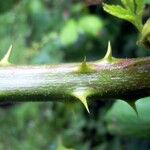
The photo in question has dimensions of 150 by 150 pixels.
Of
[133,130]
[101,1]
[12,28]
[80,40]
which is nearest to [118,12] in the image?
[101,1]

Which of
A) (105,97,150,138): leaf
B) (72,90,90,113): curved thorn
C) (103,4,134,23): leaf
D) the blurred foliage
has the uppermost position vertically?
(103,4,134,23): leaf

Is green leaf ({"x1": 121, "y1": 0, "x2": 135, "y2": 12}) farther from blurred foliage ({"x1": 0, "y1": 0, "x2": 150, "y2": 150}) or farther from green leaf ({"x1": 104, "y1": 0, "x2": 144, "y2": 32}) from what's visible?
blurred foliage ({"x1": 0, "y1": 0, "x2": 150, "y2": 150})

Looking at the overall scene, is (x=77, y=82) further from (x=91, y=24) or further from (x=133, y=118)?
(x=91, y=24)

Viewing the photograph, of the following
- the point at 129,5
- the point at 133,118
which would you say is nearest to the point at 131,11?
the point at 129,5

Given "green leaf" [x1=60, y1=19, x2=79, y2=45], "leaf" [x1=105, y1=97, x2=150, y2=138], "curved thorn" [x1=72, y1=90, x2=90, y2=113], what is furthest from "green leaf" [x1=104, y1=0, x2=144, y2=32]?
"green leaf" [x1=60, y1=19, x2=79, y2=45]

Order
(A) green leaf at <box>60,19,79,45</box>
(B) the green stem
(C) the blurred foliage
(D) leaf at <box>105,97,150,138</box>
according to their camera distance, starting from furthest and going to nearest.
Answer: (A) green leaf at <box>60,19,79,45</box>
(C) the blurred foliage
(D) leaf at <box>105,97,150,138</box>
(B) the green stem

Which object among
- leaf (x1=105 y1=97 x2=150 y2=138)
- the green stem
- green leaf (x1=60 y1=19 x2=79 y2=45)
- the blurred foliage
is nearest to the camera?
the green stem

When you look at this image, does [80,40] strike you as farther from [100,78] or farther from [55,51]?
[100,78]

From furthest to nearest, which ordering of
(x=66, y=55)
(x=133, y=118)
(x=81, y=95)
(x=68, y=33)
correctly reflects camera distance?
(x=66, y=55)
(x=68, y=33)
(x=133, y=118)
(x=81, y=95)

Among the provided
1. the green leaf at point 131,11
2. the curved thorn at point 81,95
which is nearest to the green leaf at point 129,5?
the green leaf at point 131,11

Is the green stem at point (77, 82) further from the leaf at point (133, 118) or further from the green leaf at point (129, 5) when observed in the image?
the leaf at point (133, 118)
